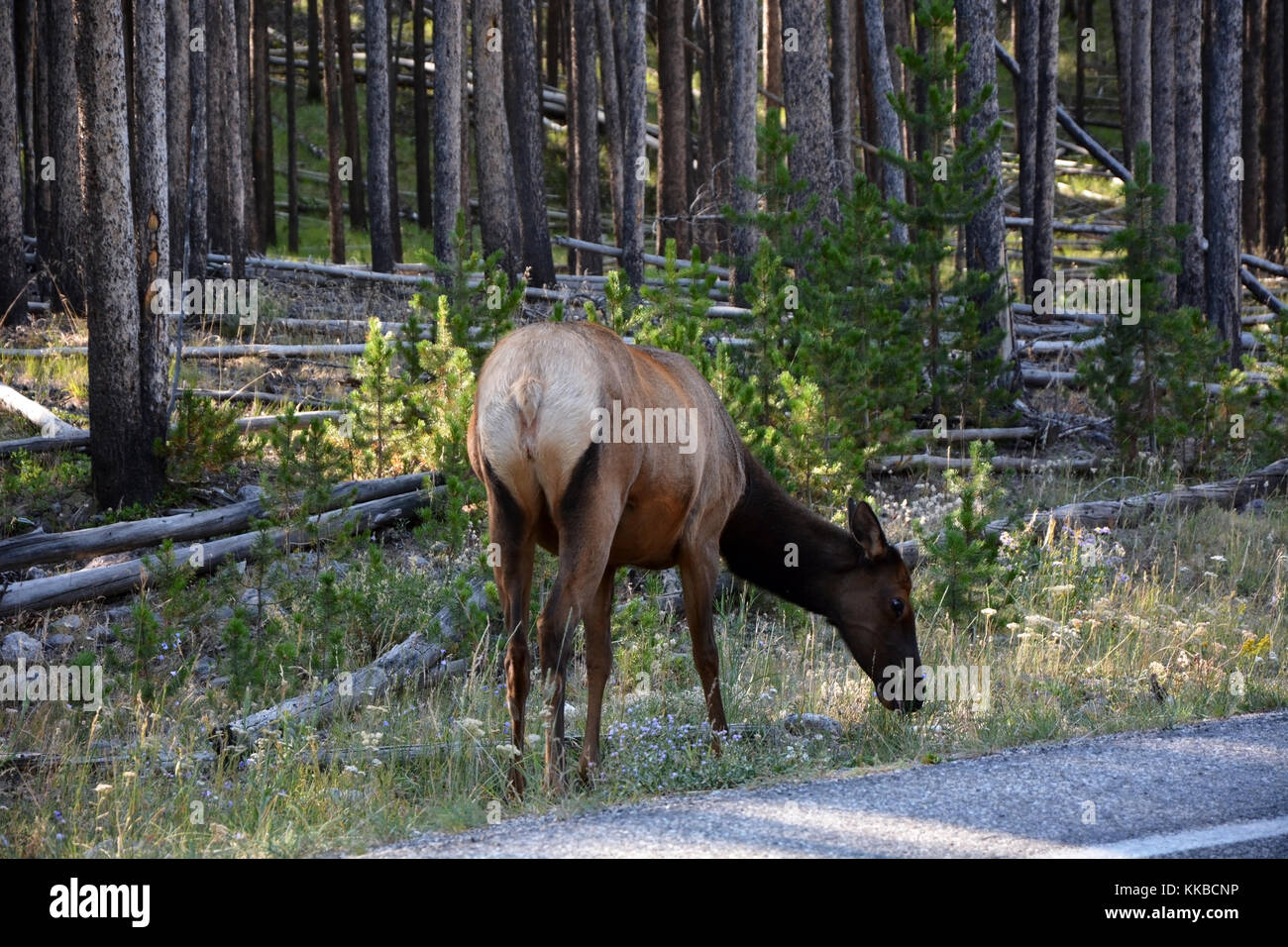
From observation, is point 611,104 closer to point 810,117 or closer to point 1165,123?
point 1165,123

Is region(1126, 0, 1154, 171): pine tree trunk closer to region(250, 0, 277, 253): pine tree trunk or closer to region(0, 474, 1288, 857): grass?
region(0, 474, 1288, 857): grass

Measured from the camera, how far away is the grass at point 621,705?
218 inches

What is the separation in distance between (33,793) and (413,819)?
195 cm

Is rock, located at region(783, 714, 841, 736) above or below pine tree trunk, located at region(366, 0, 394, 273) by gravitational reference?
below

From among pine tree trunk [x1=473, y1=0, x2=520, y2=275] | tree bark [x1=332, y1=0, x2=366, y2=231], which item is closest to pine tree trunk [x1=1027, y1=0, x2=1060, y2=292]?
pine tree trunk [x1=473, y1=0, x2=520, y2=275]

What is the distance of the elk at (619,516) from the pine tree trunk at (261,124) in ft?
87.2

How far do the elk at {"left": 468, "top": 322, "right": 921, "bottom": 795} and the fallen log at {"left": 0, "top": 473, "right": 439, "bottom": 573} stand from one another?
4327 millimetres

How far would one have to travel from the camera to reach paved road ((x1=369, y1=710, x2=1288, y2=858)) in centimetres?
464

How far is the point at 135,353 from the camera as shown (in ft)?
38.6

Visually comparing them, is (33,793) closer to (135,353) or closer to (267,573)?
(267,573)

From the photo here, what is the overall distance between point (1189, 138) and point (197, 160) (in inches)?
567

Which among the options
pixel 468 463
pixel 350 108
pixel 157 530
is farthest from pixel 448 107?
pixel 350 108

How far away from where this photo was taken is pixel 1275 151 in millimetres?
31594
